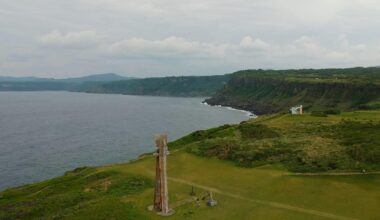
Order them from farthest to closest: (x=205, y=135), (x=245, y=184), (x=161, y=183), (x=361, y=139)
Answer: (x=205, y=135), (x=361, y=139), (x=245, y=184), (x=161, y=183)

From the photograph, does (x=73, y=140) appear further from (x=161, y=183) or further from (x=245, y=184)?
(x=161, y=183)

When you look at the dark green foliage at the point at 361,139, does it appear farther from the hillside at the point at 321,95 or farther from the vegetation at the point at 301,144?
the hillside at the point at 321,95

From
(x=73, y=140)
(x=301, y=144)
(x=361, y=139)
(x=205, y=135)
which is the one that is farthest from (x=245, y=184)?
(x=73, y=140)

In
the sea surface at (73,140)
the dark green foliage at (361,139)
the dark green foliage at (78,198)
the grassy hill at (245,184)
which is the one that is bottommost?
the sea surface at (73,140)

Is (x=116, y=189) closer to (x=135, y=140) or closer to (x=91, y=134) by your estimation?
(x=135, y=140)

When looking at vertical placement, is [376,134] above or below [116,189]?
above

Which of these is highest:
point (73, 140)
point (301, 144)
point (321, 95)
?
point (321, 95)

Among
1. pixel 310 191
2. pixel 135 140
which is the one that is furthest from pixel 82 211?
pixel 135 140

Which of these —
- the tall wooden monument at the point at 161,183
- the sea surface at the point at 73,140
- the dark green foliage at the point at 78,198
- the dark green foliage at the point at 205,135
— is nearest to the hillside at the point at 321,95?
the sea surface at the point at 73,140
